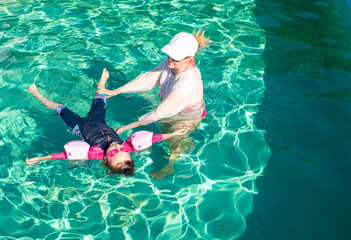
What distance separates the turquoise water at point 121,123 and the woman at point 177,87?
35cm

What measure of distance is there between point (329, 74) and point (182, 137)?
11.3 ft

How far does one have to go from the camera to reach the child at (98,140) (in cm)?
479

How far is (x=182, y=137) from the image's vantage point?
566 cm

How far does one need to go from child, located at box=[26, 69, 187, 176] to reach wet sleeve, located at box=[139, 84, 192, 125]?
0.87 feet

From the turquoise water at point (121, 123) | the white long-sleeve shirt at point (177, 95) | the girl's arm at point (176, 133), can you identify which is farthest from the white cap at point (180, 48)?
the turquoise water at point (121, 123)

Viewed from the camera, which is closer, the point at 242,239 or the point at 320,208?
the point at 242,239

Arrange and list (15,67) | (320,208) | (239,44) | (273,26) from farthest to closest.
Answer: (273,26) → (239,44) → (15,67) → (320,208)

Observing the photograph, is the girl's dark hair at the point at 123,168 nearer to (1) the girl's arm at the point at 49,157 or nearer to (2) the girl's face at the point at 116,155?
(2) the girl's face at the point at 116,155

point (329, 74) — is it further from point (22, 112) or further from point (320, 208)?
point (22, 112)

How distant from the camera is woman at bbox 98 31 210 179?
193 inches

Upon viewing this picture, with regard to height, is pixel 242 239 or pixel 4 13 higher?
pixel 4 13

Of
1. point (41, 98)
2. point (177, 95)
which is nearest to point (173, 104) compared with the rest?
point (177, 95)

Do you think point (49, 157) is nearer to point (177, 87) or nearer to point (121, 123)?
point (121, 123)

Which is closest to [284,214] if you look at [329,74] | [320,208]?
[320,208]
